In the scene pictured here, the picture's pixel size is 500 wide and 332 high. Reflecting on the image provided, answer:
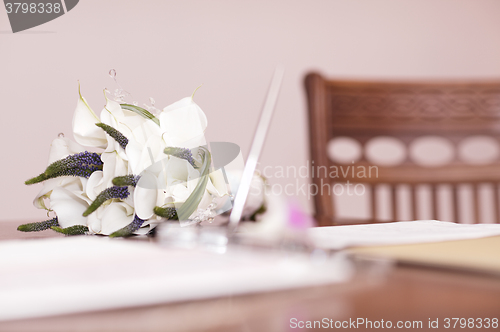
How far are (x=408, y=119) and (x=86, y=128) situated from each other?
2.28 ft

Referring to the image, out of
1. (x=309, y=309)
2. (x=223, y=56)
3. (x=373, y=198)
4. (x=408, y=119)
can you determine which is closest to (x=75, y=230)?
(x=309, y=309)

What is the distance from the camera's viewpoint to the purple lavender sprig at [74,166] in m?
0.37

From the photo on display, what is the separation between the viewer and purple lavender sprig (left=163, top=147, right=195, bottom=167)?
14.6 inches

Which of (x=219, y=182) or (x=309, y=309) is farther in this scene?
(x=219, y=182)

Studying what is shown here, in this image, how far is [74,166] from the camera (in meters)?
0.38

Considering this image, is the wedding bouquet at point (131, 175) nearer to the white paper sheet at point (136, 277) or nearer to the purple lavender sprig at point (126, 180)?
the purple lavender sprig at point (126, 180)

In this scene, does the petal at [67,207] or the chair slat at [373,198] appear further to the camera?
the chair slat at [373,198]

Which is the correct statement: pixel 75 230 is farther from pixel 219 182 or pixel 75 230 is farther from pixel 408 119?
pixel 408 119

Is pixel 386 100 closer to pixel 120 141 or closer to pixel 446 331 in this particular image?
pixel 120 141

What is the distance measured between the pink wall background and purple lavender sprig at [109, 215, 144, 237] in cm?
156

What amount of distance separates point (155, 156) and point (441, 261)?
263 mm

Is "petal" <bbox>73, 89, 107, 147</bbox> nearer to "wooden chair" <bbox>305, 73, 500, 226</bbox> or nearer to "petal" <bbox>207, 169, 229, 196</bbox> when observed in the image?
"petal" <bbox>207, 169, 229, 196</bbox>

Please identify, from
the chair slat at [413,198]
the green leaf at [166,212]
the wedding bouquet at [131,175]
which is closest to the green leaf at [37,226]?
the wedding bouquet at [131,175]

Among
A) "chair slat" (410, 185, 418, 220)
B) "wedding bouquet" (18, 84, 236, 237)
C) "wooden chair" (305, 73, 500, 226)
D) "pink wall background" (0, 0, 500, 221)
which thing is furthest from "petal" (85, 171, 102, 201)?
"pink wall background" (0, 0, 500, 221)
